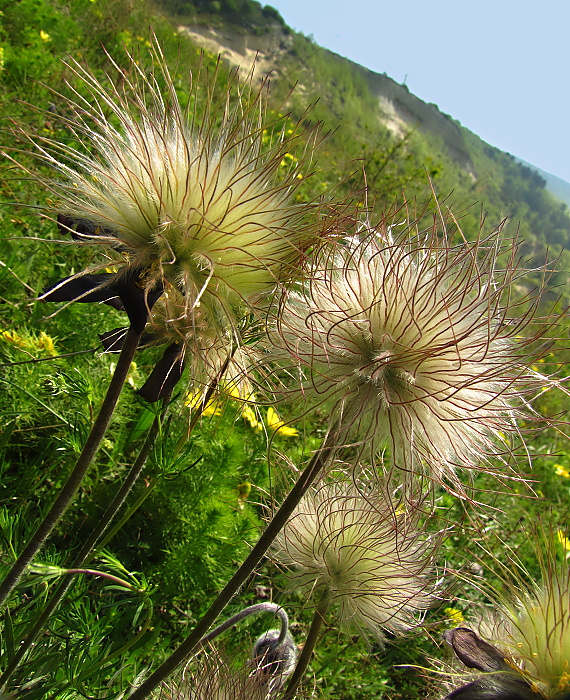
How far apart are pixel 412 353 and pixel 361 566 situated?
74cm

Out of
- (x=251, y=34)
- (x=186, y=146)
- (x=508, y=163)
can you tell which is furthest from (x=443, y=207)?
(x=508, y=163)

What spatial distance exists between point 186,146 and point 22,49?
13.8 ft

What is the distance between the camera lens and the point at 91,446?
1.05 meters

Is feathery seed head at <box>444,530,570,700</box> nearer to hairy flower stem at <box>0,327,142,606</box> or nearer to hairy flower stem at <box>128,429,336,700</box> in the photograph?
hairy flower stem at <box>128,429,336,700</box>

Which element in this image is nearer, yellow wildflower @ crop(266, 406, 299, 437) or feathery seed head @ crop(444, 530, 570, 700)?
feathery seed head @ crop(444, 530, 570, 700)

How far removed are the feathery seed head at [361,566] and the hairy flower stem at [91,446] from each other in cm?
73

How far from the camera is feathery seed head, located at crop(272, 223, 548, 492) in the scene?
1173 mm

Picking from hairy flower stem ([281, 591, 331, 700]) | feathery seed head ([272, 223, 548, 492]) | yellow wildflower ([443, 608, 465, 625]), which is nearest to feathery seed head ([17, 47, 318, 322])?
feathery seed head ([272, 223, 548, 492])

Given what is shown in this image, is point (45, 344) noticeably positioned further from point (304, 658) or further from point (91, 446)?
point (304, 658)

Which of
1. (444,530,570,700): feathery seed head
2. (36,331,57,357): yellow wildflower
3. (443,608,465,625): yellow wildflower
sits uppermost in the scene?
(444,530,570,700): feathery seed head

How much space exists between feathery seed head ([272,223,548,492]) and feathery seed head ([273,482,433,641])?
344 mm

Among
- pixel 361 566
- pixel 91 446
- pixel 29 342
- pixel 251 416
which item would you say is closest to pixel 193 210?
pixel 91 446

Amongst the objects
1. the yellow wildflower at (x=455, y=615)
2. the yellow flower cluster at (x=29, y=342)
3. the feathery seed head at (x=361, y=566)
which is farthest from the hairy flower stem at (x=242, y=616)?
the yellow flower cluster at (x=29, y=342)

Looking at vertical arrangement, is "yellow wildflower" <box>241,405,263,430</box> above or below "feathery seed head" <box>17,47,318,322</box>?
below
